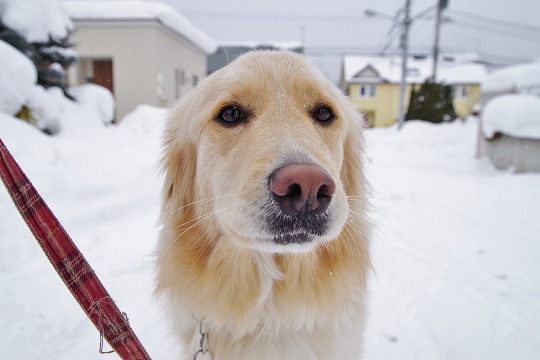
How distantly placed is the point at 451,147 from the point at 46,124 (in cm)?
1318

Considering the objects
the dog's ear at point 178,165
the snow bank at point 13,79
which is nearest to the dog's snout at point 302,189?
the dog's ear at point 178,165

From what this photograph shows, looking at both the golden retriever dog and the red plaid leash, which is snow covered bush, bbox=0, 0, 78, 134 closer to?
the golden retriever dog

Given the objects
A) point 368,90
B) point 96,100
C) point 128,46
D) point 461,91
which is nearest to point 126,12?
point 128,46

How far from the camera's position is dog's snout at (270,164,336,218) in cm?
146

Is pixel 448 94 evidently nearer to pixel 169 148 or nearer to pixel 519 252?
pixel 519 252

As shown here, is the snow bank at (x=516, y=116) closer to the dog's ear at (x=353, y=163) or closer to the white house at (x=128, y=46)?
the dog's ear at (x=353, y=163)

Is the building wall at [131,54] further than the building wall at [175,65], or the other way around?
the building wall at [175,65]

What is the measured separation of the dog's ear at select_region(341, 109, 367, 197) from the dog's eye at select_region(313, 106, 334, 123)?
38 cm

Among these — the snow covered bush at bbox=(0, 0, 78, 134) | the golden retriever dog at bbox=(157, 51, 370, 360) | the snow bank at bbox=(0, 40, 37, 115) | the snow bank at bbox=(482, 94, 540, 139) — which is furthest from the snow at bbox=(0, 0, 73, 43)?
the snow bank at bbox=(482, 94, 540, 139)

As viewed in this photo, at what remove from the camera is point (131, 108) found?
17.0m

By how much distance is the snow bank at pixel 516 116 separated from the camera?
8117 mm

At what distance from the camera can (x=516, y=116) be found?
27.5 feet

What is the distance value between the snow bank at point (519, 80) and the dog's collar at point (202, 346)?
9.91 m

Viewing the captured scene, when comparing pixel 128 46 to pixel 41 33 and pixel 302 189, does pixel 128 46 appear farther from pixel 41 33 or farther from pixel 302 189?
pixel 302 189
